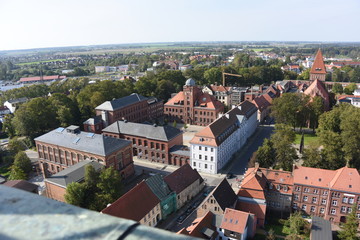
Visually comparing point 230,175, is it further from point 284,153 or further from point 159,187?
point 159,187

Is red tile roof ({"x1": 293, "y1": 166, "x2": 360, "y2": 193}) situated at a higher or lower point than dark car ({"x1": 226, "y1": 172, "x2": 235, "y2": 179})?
higher

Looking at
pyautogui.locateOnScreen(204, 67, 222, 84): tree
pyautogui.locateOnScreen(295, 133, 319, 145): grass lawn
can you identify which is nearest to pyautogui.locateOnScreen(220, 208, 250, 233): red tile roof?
pyautogui.locateOnScreen(295, 133, 319, 145): grass lawn

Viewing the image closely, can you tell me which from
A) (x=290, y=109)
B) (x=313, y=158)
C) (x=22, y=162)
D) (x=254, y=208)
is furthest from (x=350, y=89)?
(x=22, y=162)

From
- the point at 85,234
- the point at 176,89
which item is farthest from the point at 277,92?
the point at 85,234

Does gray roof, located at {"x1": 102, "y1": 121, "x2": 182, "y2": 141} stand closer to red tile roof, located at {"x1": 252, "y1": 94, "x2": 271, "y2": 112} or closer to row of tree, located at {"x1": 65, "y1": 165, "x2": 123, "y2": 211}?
row of tree, located at {"x1": 65, "y1": 165, "x2": 123, "y2": 211}

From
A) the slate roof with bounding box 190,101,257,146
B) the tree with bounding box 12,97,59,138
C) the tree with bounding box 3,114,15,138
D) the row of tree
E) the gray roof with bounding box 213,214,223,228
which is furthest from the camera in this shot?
the tree with bounding box 3,114,15,138

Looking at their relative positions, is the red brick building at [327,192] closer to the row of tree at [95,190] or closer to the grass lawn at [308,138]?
the row of tree at [95,190]

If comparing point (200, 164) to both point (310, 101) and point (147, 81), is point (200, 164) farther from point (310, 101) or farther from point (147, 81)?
point (147, 81)
